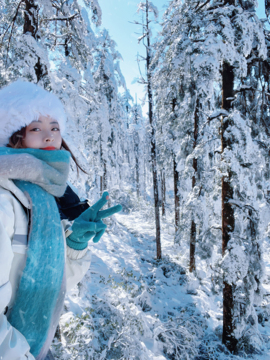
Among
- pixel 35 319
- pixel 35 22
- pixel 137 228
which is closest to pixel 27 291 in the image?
pixel 35 319

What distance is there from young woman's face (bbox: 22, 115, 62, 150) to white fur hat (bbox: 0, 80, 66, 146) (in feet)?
0.11

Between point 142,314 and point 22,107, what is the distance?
25.1 feet

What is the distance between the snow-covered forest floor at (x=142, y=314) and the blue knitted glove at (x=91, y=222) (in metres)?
4.80

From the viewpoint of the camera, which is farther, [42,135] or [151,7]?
[151,7]

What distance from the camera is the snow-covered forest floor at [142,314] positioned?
5.25 m

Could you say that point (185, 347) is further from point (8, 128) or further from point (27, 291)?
point (8, 128)

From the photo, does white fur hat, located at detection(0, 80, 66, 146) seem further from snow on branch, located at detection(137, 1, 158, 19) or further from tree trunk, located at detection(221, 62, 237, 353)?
snow on branch, located at detection(137, 1, 158, 19)

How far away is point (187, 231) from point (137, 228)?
823 cm

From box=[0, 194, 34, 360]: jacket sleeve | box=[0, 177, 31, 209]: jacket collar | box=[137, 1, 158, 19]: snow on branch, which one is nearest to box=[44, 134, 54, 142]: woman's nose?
box=[0, 177, 31, 209]: jacket collar

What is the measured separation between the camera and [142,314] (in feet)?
22.7

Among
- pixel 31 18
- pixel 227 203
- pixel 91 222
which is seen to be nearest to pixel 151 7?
pixel 31 18

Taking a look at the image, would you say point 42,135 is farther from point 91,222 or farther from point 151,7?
point 151,7

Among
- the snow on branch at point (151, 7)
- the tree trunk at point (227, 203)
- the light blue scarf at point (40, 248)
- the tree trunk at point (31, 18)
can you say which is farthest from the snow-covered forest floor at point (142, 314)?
the snow on branch at point (151, 7)

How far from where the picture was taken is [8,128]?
133cm
